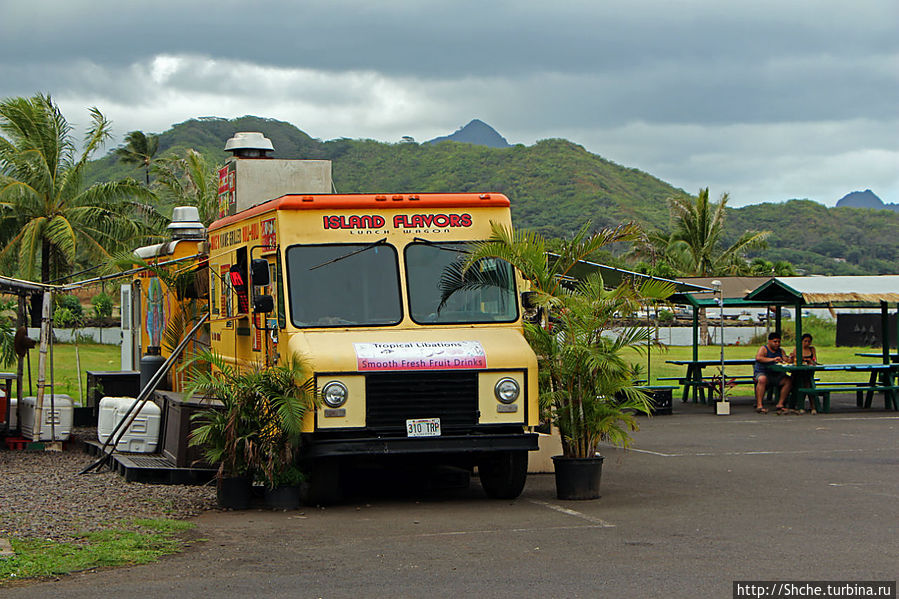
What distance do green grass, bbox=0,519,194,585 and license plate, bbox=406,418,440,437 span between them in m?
2.12

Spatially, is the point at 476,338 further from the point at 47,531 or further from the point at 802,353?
the point at 802,353

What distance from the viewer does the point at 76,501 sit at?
1070 cm

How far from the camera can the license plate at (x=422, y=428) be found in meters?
10.3

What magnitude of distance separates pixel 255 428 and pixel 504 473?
2.42 meters

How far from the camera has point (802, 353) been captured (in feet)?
69.7

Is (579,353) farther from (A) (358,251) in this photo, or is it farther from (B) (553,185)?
(B) (553,185)

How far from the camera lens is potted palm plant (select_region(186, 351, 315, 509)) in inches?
400

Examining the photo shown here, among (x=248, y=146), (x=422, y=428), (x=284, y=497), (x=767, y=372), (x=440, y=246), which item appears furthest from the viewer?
(x=767, y=372)

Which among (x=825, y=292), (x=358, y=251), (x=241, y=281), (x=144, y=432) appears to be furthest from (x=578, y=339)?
(x=825, y=292)

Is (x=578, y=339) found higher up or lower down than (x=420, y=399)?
higher up

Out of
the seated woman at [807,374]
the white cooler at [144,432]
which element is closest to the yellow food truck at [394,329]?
the white cooler at [144,432]

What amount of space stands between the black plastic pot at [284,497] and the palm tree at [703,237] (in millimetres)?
41470

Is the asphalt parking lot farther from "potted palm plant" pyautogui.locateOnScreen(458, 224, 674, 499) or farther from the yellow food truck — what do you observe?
the yellow food truck

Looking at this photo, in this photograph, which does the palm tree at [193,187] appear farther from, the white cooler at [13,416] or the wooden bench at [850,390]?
the wooden bench at [850,390]
